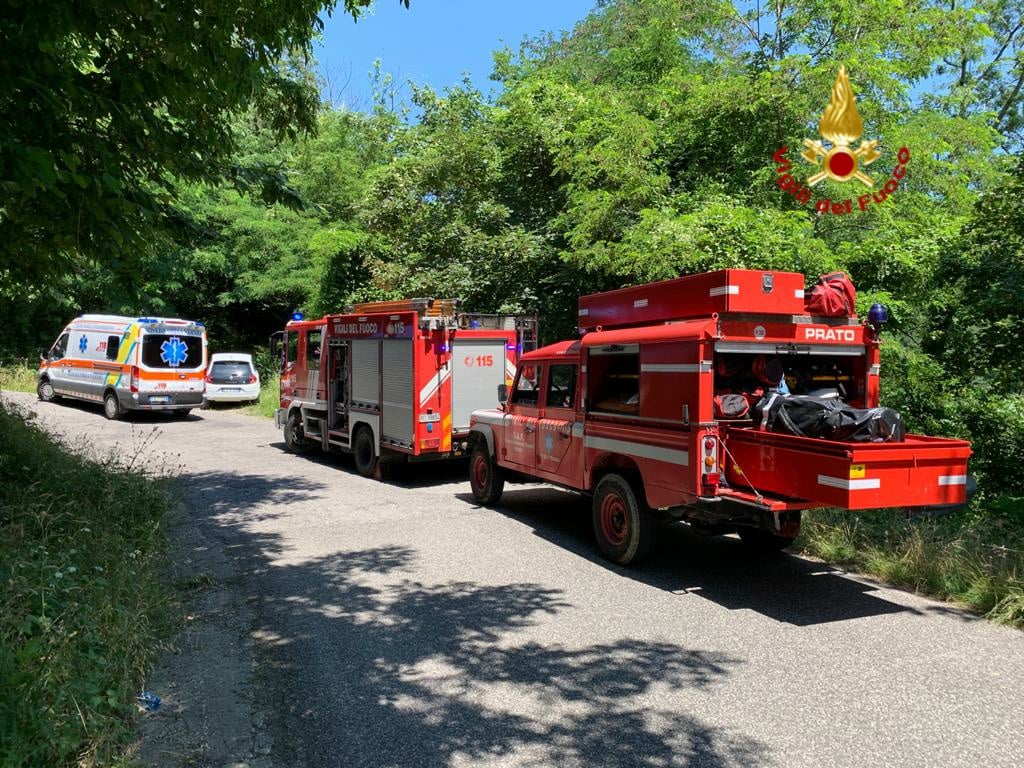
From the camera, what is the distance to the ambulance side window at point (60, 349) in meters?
23.4

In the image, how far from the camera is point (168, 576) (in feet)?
21.2

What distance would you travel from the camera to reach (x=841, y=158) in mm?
11367

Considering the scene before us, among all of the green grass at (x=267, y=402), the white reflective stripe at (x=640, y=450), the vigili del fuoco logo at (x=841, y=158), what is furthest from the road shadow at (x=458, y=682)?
the green grass at (x=267, y=402)

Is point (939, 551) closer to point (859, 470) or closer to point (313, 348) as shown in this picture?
point (859, 470)

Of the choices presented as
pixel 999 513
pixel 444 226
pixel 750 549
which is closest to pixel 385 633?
pixel 750 549

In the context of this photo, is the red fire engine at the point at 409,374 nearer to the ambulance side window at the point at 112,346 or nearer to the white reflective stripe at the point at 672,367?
the white reflective stripe at the point at 672,367

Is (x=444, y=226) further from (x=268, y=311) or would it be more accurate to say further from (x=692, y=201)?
(x=268, y=311)

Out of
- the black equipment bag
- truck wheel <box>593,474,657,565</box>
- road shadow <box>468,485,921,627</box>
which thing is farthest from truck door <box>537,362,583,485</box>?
the black equipment bag

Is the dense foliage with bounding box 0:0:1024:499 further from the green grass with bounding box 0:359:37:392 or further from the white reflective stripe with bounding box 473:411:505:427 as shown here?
the green grass with bounding box 0:359:37:392

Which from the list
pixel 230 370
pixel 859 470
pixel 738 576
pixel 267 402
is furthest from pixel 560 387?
pixel 230 370

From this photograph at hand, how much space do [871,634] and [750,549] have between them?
2.42 metres

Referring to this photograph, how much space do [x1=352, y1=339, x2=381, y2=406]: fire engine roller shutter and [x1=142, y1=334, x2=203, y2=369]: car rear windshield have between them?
9825 mm

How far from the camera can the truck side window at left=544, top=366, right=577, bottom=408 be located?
8.22 m

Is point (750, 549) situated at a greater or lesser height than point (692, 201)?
lesser
